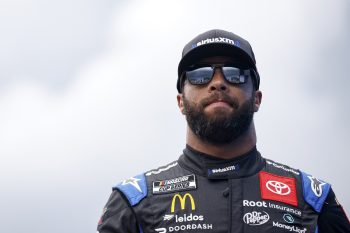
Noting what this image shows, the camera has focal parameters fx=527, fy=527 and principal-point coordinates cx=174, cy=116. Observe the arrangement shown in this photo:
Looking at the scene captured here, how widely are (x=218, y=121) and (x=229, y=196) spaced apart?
90 centimetres

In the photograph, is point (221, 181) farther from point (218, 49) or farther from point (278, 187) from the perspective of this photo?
point (218, 49)

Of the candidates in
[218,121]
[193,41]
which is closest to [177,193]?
[218,121]

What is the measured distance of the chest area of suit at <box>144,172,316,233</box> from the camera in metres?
6.05

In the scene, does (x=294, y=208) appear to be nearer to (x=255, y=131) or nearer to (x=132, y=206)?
(x=255, y=131)

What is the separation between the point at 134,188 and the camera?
6465 mm

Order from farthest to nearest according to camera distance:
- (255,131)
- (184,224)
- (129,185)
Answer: (255,131) < (129,185) < (184,224)

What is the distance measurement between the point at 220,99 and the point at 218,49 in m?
0.80

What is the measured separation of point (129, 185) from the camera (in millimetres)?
6508

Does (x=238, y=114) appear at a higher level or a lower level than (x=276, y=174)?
higher

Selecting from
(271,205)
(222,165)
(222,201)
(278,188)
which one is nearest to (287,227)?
(271,205)

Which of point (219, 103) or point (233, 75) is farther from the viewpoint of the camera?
point (233, 75)

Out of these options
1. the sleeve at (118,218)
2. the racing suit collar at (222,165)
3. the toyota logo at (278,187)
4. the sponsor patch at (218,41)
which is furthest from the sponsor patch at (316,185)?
the sleeve at (118,218)

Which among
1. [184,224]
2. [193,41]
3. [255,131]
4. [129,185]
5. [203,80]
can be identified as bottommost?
[184,224]

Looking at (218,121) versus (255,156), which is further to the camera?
(255,156)
